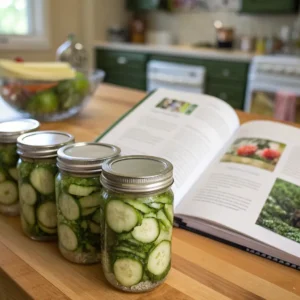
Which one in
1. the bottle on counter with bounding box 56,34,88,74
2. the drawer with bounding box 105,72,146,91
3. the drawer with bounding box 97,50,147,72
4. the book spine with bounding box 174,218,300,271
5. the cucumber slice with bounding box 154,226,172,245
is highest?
the bottle on counter with bounding box 56,34,88,74

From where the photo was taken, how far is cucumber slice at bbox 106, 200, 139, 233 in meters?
0.44

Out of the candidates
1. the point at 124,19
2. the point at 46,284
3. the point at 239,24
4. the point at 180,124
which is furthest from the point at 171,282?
the point at 124,19

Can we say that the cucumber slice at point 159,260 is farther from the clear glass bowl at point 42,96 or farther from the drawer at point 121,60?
the drawer at point 121,60

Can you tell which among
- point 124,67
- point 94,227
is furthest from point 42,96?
point 124,67

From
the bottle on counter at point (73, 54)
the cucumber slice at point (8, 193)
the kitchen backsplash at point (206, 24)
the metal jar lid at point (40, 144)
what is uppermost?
the kitchen backsplash at point (206, 24)

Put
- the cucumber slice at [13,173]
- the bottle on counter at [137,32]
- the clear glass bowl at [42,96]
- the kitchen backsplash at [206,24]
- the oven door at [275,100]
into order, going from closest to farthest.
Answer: the cucumber slice at [13,173]
the clear glass bowl at [42,96]
the oven door at [275,100]
the kitchen backsplash at [206,24]
the bottle on counter at [137,32]

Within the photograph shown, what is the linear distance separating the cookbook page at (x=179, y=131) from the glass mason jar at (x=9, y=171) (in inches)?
7.8

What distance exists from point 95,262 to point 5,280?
11 cm

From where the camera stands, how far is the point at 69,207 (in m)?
0.51

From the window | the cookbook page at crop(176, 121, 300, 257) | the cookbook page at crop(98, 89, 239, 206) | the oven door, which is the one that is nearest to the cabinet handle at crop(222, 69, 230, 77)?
the oven door

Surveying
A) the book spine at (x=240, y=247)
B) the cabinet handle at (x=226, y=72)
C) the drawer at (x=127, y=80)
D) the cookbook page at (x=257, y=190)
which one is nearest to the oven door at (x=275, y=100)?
the cabinet handle at (x=226, y=72)

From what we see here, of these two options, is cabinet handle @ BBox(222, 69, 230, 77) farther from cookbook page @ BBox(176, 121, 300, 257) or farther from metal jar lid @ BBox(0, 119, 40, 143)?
metal jar lid @ BBox(0, 119, 40, 143)

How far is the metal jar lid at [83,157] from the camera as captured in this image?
497mm

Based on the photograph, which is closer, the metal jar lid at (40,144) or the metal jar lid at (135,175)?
the metal jar lid at (135,175)
